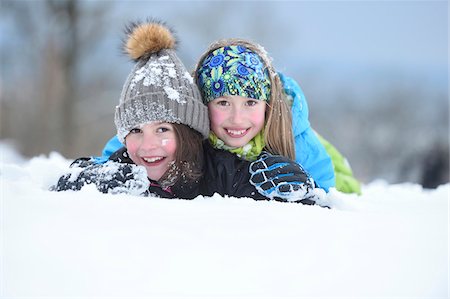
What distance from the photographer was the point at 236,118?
2.01 meters

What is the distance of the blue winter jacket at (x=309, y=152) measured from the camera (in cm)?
221

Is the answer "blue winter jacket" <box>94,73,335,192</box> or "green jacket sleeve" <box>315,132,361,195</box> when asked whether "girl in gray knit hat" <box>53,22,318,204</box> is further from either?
"green jacket sleeve" <box>315,132,361,195</box>

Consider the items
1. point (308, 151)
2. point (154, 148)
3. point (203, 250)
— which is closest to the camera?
point (203, 250)

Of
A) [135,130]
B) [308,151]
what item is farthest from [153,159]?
[308,151]

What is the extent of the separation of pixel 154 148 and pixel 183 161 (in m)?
0.12

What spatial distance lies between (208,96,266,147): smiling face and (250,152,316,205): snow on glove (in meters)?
0.20

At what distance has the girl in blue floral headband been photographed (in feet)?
6.69

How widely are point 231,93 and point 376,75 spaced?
3294 cm

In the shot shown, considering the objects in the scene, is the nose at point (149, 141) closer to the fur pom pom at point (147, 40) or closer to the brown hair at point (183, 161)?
the brown hair at point (183, 161)

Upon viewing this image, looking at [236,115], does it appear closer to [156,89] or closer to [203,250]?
[156,89]

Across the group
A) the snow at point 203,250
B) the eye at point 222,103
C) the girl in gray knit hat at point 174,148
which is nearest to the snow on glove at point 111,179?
the girl in gray knit hat at point 174,148

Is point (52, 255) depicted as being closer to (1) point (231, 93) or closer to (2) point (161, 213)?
(2) point (161, 213)

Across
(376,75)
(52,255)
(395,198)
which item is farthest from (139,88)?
(376,75)

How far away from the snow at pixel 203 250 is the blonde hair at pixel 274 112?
68cm
